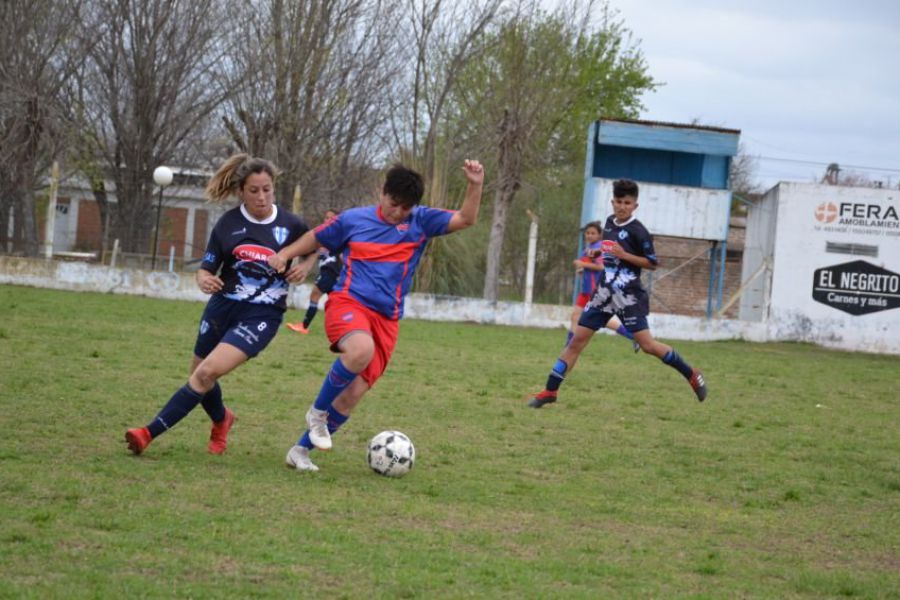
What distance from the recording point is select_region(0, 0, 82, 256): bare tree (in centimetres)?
2867

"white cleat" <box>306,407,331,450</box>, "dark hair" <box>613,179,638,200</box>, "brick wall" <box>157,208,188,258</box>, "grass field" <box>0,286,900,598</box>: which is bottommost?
"grass field" <box>0,286,900,598</box>

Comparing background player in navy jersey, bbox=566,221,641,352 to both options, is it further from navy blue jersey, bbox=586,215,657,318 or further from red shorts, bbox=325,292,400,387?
red shorts, bbox=325,292,400,387

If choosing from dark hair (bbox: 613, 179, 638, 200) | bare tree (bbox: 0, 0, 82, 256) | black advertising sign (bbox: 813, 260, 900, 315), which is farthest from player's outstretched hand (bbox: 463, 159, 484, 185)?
bare tree (bbox: 0, 0, 82, 256)

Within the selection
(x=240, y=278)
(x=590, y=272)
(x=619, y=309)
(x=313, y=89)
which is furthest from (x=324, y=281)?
(x=313, y=89)

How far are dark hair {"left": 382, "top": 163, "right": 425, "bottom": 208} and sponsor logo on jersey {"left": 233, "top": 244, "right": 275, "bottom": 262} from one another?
0.81 m

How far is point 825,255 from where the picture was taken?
2561cm

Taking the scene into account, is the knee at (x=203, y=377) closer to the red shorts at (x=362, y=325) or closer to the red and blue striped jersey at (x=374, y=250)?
the red shorts at (x=362, y=325)

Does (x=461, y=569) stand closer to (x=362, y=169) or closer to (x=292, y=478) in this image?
(x=292, y=478)

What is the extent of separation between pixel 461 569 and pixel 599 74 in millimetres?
44121

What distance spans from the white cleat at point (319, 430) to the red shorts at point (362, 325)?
1.13 ft

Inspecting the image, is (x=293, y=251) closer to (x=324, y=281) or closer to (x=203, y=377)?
(x=203, y=377)

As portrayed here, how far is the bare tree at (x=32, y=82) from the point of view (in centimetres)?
2867

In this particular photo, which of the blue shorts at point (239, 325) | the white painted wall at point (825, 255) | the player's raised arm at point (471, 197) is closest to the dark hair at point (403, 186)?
the player's raised arm at point (471, 197)

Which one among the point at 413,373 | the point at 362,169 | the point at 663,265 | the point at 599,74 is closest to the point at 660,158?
the point at 663,265
